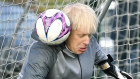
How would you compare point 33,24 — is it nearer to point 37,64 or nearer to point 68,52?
point 68,52

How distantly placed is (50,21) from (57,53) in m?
0.23

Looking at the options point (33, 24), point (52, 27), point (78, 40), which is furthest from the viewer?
point (33, 24)

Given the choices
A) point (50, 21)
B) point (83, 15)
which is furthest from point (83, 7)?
point (50, 21)

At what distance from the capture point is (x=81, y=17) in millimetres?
2148

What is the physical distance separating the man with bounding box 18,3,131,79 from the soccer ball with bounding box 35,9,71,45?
0.24 feet

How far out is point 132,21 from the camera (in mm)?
5590

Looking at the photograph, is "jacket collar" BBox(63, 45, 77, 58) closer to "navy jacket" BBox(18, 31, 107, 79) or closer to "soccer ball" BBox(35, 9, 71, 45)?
"navy jacket" BBox(18, 31, 107, 79)

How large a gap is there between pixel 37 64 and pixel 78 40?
281 mm

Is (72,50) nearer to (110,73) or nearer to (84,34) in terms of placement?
(84,34)

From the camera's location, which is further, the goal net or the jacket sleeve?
the goal net

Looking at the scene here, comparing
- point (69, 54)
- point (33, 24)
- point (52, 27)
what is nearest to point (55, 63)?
point (69, 54)

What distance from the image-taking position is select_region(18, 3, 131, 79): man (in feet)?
6.83

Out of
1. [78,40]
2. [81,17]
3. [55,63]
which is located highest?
[81,17]

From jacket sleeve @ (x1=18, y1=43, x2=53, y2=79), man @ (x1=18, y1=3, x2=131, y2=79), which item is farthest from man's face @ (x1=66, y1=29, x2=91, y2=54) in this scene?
jacket sleeve @ (x1=18, y1=43, x2=53, y2=79)
